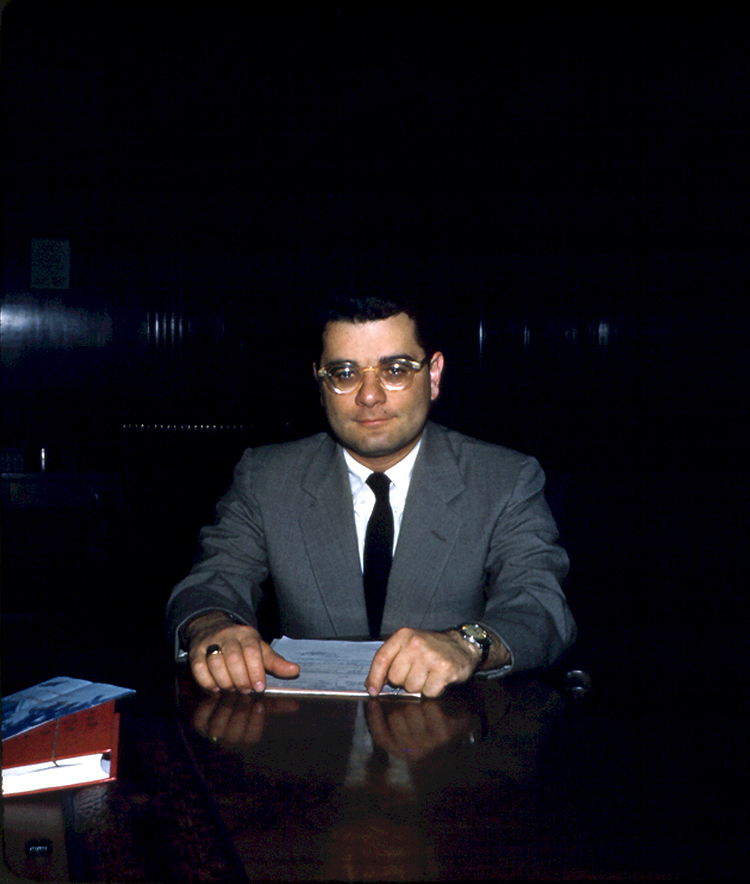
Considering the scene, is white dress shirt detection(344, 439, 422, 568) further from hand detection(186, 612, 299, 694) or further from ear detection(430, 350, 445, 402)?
hand detection(186, 612, 299, 694)

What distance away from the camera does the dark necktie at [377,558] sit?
1688 millimetres

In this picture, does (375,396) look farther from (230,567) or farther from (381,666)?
(381,666)

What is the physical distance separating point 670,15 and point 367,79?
1274mm

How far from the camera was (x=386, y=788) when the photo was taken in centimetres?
81

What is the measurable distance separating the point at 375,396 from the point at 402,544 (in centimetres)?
35

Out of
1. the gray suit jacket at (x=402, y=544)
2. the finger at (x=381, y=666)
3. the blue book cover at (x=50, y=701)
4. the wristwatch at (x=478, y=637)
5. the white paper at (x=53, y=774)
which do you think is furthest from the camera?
the gray suit jacket at (x=402, y=544)

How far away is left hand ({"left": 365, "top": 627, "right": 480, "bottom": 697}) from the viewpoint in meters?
1.10

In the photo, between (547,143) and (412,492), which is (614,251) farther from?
(412,492)

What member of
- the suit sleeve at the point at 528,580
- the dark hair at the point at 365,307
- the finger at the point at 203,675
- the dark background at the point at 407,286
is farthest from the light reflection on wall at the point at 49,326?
the finger at the point at 203,675

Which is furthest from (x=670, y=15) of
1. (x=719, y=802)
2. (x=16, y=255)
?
(x=16, y=255)

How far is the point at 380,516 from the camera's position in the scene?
176cm

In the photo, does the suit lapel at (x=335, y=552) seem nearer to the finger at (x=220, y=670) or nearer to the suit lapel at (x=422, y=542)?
the suit lapel at (x=422, y=542)

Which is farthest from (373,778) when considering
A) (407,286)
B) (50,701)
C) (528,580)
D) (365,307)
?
(407,286)

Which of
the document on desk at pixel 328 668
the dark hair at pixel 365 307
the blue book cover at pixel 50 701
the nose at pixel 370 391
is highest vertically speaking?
the dark hair at pixel 365 307
